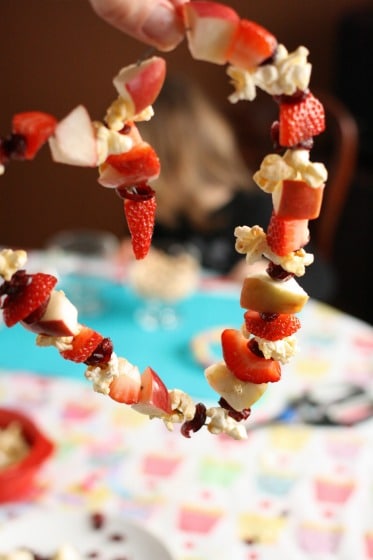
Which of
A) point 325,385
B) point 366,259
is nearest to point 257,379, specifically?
point 325,385

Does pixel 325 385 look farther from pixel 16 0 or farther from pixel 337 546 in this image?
pixel 16 0

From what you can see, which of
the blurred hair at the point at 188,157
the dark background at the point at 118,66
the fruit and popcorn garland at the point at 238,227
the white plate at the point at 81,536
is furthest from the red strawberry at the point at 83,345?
the dark background at the point at 118,66

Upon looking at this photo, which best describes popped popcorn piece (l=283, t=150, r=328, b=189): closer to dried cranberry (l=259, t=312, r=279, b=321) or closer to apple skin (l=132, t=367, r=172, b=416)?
dried cranberry (l=259, t=312, r=279, b=321)

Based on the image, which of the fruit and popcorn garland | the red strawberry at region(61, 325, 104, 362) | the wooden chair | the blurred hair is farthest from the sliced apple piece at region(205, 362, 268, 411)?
the wooden chair

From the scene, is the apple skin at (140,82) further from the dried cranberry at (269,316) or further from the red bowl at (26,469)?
the red bowl at (26,469)

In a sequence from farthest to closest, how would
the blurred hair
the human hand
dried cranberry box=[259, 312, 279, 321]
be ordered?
1. the blurred hair
2. dried cranberry box=[259, 312, 279, 321]
3. the human hand

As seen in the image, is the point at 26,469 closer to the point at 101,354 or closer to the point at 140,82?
the point at 101,354
